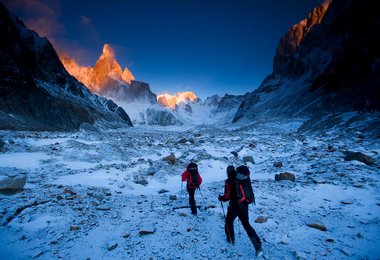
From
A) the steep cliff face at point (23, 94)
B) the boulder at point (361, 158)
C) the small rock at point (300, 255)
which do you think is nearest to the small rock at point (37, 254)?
the small rock at point (300, 255)

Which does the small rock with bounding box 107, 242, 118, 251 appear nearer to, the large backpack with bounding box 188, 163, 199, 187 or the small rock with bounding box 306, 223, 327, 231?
the large backpack with bounding box 188, 163, 199, 187

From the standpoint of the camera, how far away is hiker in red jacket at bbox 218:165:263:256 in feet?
17.4

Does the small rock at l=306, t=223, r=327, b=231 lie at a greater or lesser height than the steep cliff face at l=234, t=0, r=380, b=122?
lesser

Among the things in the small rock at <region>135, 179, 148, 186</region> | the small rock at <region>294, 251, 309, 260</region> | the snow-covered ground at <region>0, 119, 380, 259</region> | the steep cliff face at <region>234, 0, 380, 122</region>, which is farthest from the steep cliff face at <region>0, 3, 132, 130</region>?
the steep cliff face at <region>234, 0, 380, 122</region>

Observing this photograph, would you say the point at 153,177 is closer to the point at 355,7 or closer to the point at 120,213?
the point at 120,213

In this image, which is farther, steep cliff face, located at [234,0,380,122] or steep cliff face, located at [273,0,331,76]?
steep cliff face, located at [273,0,331,76]

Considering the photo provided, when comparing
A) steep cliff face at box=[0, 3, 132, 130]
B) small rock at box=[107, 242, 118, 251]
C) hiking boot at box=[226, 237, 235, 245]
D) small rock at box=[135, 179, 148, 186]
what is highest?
steep cliff face at box=[0, 3, 132, 130]

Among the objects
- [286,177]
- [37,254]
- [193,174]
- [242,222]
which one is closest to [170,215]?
[193,174]

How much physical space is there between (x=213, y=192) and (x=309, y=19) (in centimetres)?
14589

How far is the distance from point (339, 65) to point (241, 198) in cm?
6387

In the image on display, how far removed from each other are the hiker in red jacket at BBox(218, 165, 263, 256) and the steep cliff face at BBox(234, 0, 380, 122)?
3664cm

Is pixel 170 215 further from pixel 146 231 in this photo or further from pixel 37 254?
pixel 37 254

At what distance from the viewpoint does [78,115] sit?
6262 centimetres

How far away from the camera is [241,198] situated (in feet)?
17.6
